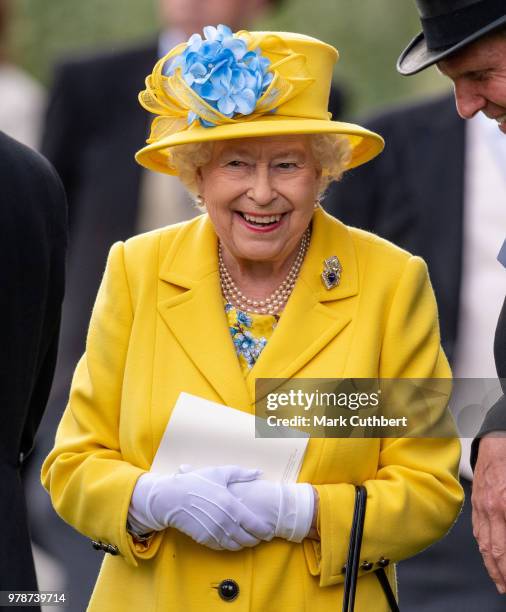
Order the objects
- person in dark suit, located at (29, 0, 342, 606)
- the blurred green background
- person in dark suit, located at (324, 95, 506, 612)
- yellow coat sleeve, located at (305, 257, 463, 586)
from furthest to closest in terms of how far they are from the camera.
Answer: the blurred green background → person in dark suit, located at (29, 0, 342, 606) → person in dark suit, located at (324, 95, 506, 612) → yellow coat sleeve, located at (305, 257, 463, 586)

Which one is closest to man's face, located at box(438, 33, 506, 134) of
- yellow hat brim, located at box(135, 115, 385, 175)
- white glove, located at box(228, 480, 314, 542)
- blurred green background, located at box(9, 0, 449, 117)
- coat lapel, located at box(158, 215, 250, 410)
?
yellow hat brim, located at box(135, 115, 385, 175)

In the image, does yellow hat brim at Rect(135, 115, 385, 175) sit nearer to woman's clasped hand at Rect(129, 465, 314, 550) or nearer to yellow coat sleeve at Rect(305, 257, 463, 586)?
yellow coat sleeve at Rect(305, 257, 463, 586)

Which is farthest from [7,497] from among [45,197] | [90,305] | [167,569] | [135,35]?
[135,35]

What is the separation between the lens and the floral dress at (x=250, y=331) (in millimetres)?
4524

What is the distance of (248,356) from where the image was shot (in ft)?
14.8

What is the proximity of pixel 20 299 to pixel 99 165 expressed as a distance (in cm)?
367

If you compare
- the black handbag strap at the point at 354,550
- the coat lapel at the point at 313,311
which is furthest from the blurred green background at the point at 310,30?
the black handbag strap at the point at 354,550

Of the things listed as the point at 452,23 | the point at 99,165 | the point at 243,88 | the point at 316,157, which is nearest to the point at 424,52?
the point at 452,23

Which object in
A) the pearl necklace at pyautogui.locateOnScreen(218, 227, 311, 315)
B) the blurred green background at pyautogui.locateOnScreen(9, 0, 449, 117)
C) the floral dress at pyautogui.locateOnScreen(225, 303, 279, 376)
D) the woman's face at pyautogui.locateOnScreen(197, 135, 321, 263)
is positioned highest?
the woman's face at pyautogui.locateOnScreen(197, 135, 321, 263)

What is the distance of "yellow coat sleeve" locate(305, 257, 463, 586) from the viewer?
4.35 m

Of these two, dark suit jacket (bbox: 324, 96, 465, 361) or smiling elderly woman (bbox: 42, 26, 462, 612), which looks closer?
smiling elderly woman (bbox: 42, 26, 462, 612)

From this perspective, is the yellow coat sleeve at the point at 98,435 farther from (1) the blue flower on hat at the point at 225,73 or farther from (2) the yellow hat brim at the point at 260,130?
(1) the blue flower on hat at the point at 225,73

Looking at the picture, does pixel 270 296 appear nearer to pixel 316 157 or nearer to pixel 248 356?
pixel 248 356

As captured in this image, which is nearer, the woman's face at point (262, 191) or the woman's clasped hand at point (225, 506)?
the woman's clasped hand at point (225, 506)
